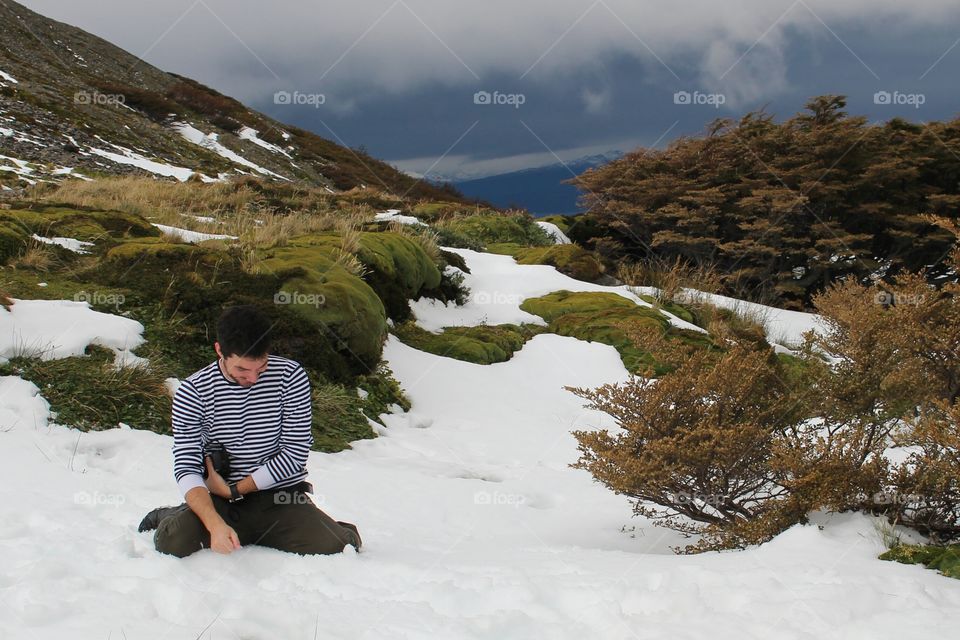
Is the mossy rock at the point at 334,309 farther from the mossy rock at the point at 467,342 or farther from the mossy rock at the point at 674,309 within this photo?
the mossy rock at the point at 674,309

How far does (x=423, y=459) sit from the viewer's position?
21.4 feet

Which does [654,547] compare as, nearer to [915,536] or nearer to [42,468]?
[915,536]

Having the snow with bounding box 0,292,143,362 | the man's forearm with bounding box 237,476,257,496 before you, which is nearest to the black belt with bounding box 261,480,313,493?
the man's forearm with bounding box 237,476,257,496

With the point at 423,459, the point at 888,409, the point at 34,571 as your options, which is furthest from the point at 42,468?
the point at 888,409

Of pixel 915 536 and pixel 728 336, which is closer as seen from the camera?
pixel 915 536

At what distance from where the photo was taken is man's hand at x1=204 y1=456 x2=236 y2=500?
3.66 meters

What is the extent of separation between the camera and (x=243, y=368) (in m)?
3.54

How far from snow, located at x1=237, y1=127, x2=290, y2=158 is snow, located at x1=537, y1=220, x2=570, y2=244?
929 inches

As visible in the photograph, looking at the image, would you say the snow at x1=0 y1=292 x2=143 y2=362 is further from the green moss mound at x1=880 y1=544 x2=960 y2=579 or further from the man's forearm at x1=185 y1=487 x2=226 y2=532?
the green moss mound at x1=880 y1=544 x2=960 y2=579

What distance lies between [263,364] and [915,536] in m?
3.61

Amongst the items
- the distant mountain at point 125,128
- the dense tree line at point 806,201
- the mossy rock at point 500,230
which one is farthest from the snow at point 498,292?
the distant mountain at point 125,128

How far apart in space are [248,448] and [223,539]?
564 mm

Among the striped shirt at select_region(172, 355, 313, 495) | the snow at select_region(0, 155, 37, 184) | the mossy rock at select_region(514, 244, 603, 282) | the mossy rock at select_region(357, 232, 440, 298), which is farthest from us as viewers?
the snow at select_region(0, 155, 37, 184)

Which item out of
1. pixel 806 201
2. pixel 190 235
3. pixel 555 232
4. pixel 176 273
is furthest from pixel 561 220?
pixel 176 273
